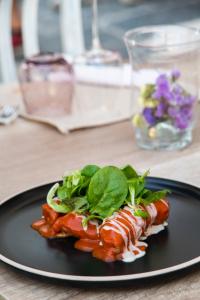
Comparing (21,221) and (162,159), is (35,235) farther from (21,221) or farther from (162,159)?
(162,159)

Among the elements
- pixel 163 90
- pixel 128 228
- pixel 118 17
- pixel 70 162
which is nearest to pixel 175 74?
pixel 163 90

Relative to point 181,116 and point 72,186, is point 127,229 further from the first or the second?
→ point 181,116

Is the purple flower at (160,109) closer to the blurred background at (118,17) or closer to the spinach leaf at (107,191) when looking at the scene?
the spinach leaf at (107,191)

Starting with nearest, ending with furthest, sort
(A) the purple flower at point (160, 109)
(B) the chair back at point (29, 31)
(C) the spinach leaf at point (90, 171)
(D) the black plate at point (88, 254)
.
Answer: (D) the black plate at point (88, 254), (C) the spinach leaf at point (90, 171), (A) the purple flower at point (160, 109), (B) the chair back at point (29, 31)

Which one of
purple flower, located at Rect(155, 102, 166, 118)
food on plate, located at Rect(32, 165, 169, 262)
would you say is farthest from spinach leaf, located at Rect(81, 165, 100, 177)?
purple flower, located at Rect(155, 102, 166, 118)

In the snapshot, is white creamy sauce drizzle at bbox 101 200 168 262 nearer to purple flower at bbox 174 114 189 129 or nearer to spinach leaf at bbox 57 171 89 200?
spinach leaf at bbox 57 171 89 200

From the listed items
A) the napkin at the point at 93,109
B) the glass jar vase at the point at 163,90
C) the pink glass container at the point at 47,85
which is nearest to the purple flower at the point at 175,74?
the glass jar vase at the point at 163,90
